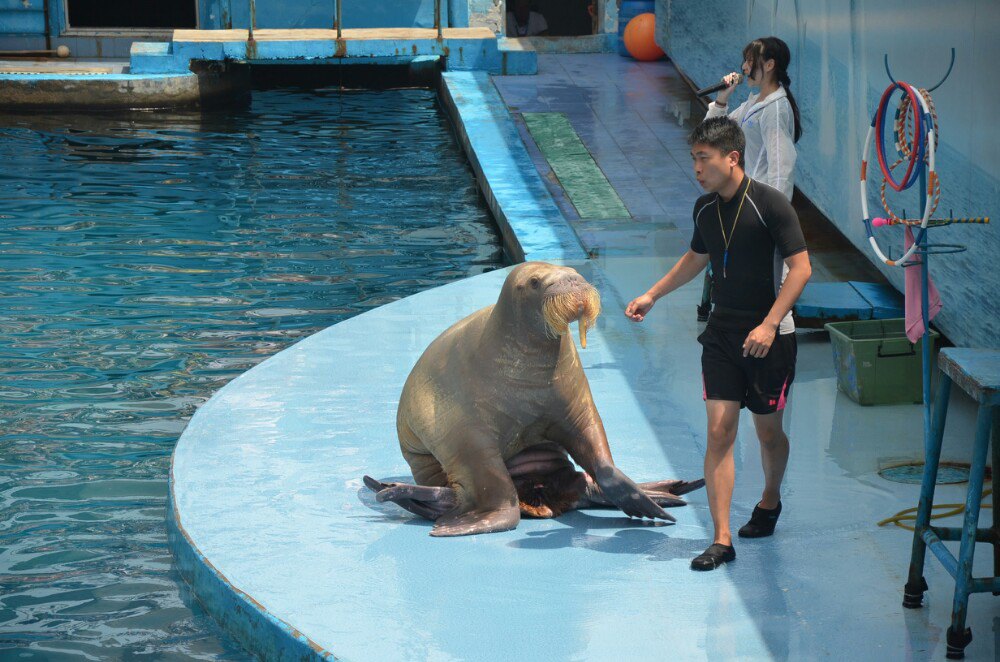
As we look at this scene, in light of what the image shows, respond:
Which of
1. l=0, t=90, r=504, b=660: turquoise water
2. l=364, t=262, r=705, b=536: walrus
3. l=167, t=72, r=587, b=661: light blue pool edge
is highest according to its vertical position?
l=364, t=262, r=705, b=536: walrus

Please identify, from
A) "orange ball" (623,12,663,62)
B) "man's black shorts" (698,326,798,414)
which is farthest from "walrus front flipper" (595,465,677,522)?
"orange ball" (623,12,663,62)

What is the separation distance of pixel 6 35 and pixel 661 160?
39.1ft

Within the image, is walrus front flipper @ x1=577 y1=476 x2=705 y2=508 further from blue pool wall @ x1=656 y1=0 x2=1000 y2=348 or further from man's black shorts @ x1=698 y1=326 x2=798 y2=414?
blue pool wall @ x1=656 y1=0 x2=1000 y2=348

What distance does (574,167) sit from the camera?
12148 mm

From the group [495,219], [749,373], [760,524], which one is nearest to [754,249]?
[749,373]

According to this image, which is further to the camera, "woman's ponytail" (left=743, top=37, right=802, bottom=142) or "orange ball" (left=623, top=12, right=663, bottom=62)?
"orange ball" (left=623, top=12, right=663, bottom=62)

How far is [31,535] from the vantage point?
19.2ft

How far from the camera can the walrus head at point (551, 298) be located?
186 inches

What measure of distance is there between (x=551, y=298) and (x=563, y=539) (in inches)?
34.9

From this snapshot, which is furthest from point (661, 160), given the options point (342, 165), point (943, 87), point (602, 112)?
point (943, 87)

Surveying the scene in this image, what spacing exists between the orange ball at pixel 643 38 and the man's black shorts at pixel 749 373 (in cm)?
1349

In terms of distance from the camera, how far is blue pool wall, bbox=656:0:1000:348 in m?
6.06

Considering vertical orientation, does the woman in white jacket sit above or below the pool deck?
above

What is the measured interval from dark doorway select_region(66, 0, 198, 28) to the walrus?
60.0 ft
